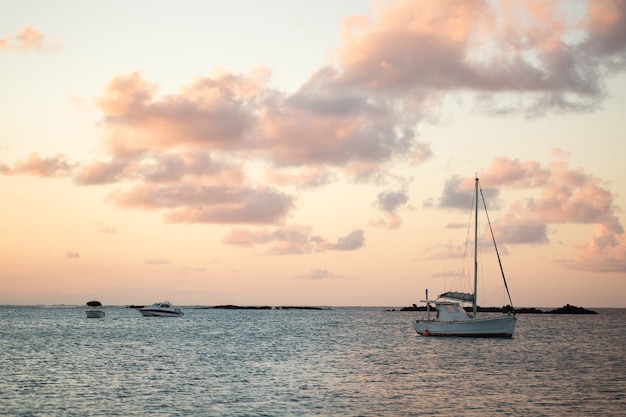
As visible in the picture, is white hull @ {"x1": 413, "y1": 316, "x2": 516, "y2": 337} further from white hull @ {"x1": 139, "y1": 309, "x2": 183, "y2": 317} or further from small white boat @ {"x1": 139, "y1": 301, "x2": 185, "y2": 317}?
white hull @ {"x1": 139, "y1": 309, "x2": 183, "y2": 317}

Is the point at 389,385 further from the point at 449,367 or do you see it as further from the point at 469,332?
the point at 469,332

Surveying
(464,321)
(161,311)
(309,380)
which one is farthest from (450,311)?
(161,311)

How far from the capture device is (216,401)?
3584 cm

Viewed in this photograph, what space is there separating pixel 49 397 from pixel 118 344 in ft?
134

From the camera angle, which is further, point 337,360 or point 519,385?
point 337,360

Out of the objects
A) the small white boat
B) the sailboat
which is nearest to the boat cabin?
the sailboat

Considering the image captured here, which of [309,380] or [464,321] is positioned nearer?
[309,380]

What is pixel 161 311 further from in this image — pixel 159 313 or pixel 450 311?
pixel 450 311

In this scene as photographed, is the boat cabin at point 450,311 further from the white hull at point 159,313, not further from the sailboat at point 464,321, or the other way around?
the white hull at point 159,313

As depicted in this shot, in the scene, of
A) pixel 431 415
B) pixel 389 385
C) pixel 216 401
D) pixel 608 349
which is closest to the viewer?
pixel 431 415

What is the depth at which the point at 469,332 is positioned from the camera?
77.8 meters

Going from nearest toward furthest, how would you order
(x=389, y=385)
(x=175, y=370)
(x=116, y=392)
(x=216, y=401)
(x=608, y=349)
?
Answer: 1. (x=216, y=401)
2. (x=116, y=392)
3. (x=389, y=385)
4. (x=175, y=370)
5. (x=608, y=349)

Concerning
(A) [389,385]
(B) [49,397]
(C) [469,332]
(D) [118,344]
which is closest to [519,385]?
(A) [389,385]

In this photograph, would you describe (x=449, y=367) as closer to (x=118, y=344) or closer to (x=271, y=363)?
(x=271, y=363)
